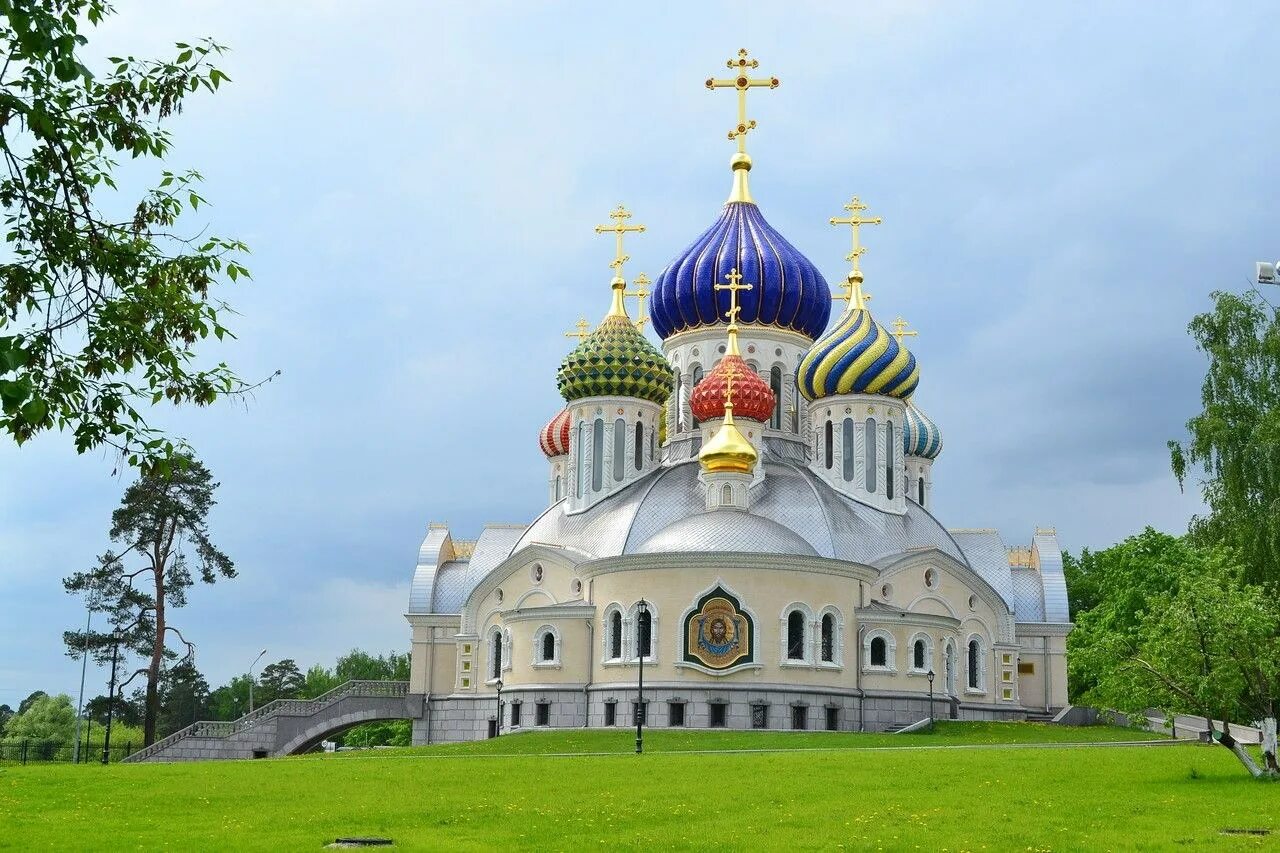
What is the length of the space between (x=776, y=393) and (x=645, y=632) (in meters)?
11.8

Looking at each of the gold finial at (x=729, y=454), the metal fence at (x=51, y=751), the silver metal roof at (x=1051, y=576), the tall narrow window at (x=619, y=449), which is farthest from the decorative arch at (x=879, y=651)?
the metal fence at (x=51, y=751)

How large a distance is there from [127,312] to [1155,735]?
34.1 meters

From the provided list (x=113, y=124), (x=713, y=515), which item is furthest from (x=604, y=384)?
(x=113, y=124)

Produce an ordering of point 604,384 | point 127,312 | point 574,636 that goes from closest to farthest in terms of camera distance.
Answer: point 127,312, point 574,636, point 604,384

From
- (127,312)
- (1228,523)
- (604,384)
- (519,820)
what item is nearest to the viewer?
(127,312)

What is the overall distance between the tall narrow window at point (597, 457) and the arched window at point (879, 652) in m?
10.1

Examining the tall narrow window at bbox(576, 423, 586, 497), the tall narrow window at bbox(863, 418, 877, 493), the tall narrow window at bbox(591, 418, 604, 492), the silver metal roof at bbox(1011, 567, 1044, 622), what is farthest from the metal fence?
the silver metal roof at bbox(1011, 567, 1044, 622)

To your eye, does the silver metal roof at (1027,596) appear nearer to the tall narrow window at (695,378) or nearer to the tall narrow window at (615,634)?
the tall narrow window at (695,378)

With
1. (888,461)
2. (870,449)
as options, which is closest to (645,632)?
(870,449)

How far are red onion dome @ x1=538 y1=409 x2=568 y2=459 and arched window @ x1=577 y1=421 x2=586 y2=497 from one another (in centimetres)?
885

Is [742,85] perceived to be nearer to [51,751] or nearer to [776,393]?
[776,393]

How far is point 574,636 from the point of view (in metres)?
43.6

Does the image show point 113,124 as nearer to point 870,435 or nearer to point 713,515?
point 713,515

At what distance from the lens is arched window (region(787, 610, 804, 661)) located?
41938mm
